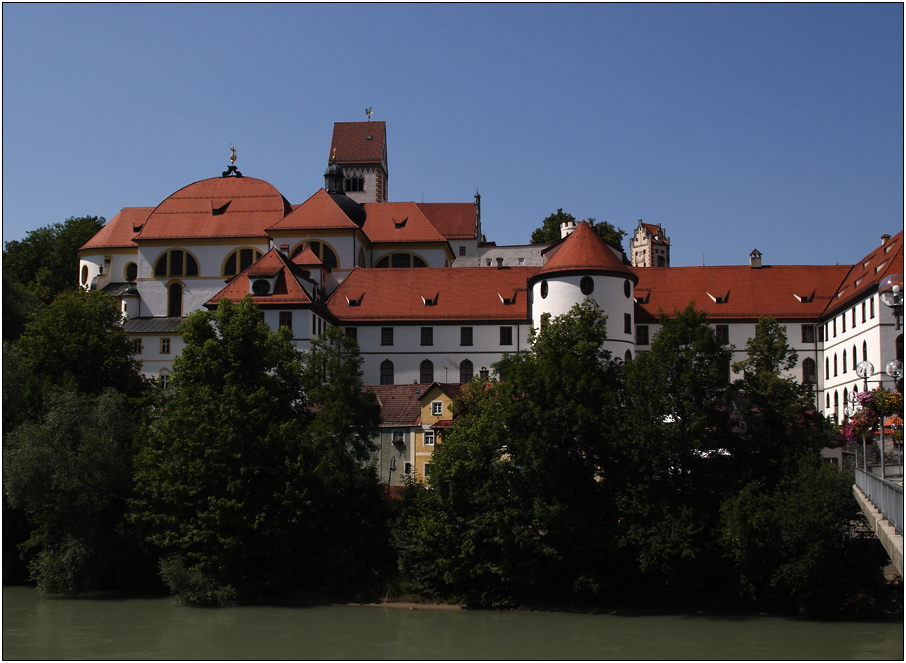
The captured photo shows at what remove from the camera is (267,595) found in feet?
106

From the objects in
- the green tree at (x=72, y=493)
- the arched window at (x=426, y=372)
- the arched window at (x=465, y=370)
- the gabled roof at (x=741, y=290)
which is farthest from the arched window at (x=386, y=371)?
the green tree at (x=72, y=493)

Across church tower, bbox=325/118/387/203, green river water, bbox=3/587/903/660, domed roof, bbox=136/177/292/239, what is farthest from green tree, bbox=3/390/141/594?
church tower, bbox=325/118/387/203

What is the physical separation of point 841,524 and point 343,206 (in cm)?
3899

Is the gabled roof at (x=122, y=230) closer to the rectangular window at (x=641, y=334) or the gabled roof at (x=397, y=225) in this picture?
the gabled roof at (x=397, y=225)

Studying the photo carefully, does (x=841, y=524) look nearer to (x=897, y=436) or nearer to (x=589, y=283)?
(x=897, y=436)

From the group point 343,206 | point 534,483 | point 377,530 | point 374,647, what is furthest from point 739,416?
point 343,206

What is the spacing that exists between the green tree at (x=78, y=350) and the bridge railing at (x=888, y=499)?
86.7ft

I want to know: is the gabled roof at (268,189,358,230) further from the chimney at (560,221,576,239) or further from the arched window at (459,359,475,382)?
the chimney at (560,221,576,239)

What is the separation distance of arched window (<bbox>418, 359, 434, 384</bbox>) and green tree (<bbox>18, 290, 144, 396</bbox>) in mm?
15269

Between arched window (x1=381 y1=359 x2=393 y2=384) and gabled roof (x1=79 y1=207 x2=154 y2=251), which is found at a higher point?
gabled roof (x1=79 y1=207 x2=154 y2=251)

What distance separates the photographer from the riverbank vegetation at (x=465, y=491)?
102ft

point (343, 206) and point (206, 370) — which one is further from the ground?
point (343, 206)

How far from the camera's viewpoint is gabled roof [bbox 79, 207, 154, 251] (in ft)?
210

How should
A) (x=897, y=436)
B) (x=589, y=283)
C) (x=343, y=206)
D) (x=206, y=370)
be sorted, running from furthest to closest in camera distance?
(x=343, y=206) < (x=589, y=283) < (x=206, y=370) < (x=897, y=436)
